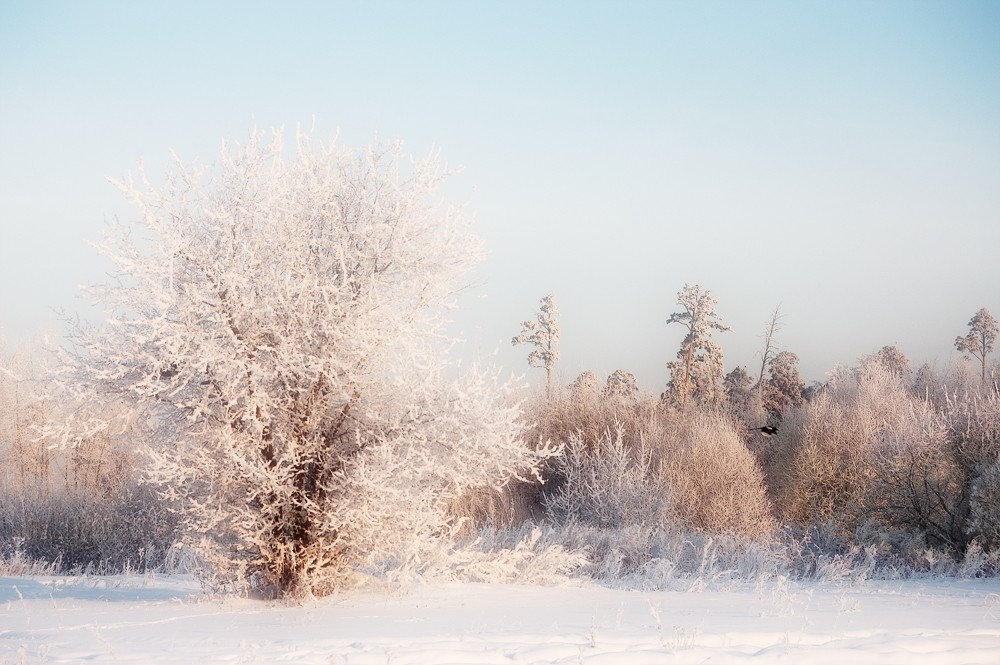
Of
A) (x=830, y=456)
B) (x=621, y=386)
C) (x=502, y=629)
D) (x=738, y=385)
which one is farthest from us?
(x=738, y=385)

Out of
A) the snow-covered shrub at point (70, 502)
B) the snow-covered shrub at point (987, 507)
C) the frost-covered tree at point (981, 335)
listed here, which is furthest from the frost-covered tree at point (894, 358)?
the snow-covered shrub at point (70, 502)

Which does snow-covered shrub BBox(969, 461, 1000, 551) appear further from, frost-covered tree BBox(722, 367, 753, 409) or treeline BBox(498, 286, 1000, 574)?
frost-covered tree BBox(722, 367, 753, 409)

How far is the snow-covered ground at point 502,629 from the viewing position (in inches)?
270

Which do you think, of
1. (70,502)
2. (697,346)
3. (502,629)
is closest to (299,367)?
(502,629)

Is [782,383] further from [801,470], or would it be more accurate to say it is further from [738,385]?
[801,470]

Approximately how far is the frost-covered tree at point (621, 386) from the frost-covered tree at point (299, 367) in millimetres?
18380

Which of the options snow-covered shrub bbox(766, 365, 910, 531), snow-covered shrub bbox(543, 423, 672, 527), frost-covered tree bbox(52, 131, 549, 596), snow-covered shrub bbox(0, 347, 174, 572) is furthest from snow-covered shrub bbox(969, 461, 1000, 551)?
snow-covered shrub bbox(0, 347, 174, 572)

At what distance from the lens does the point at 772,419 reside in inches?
1455

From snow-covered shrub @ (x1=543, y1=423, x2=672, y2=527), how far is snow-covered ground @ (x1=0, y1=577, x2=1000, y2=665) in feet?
32.2

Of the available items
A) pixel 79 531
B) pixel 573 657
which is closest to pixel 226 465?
pixel 573 657

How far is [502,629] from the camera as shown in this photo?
808 cm

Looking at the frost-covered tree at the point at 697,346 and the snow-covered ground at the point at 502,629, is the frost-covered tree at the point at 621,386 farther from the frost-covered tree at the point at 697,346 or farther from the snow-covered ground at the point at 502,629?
the snow-covered ground at the point at 502,629

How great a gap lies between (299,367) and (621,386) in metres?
21.6

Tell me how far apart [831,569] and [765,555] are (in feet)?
10.0
